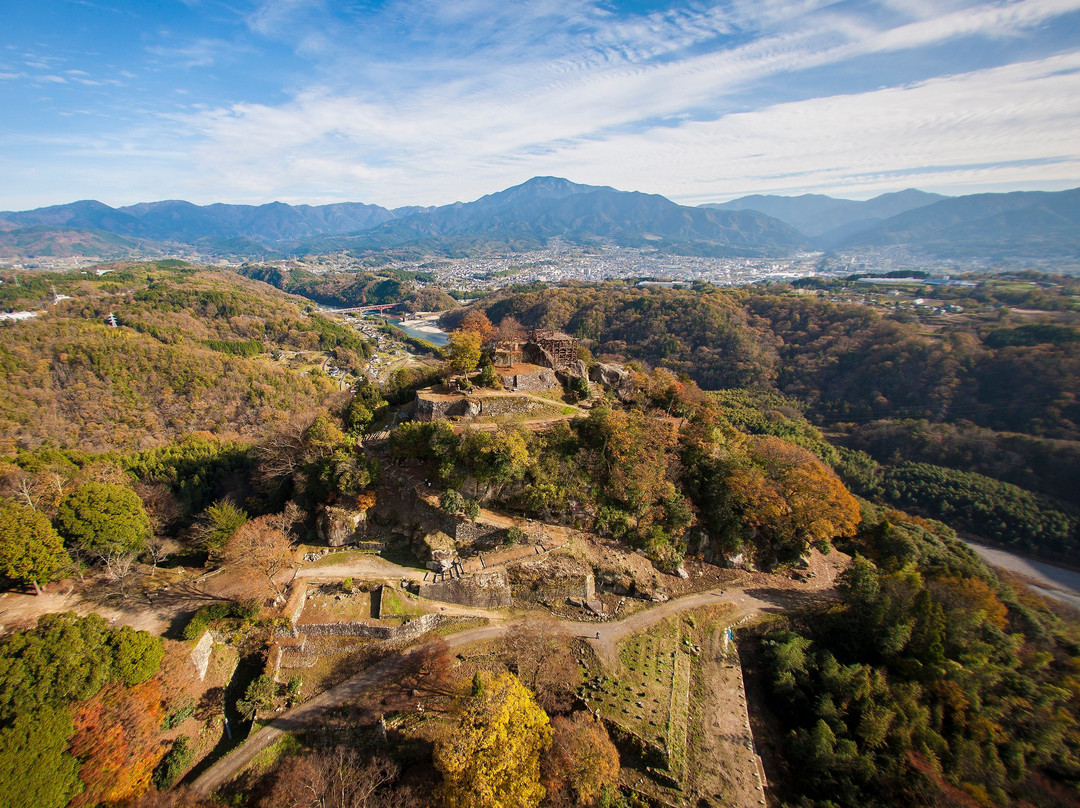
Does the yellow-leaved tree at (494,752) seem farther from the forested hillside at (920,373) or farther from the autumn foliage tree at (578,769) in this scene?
the forested hillside at (920,373)

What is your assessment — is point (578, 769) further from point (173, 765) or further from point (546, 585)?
point (173, 765)

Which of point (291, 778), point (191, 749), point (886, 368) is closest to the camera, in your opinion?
point (291, 778)

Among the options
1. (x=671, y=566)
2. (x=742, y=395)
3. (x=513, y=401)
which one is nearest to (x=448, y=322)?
(x=742, y=395)

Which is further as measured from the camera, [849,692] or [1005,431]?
[1005,431]

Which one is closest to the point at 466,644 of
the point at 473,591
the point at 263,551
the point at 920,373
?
the point at 473,591

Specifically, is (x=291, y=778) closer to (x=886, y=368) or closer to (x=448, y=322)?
(x=886, y=368)

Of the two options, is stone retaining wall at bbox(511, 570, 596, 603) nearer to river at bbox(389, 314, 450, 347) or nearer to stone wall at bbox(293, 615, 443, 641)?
stone wall at bbox(293, 615, 443, 641)
